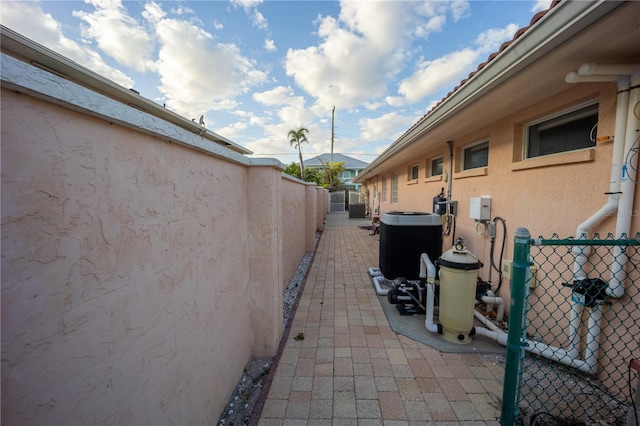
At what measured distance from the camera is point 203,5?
11.5 feet

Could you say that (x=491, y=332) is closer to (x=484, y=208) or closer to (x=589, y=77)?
(x=484, y=208)

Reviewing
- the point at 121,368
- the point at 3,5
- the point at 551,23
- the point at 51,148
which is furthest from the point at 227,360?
the point at 551,23

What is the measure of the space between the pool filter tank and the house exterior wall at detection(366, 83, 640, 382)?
0.89 metres

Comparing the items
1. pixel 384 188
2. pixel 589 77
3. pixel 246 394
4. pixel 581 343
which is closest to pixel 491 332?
pixel 581 343

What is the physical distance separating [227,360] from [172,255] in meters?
1.27

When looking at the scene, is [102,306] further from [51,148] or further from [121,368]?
[51,148]

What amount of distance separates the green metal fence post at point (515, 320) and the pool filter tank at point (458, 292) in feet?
3.17

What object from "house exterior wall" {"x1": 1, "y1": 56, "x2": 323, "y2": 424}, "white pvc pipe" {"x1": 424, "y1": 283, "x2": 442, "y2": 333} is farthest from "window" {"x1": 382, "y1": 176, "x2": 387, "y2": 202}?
"house exterior wall" {"x1": 1, "y1": 56, "x2": 323, "y2": 424}

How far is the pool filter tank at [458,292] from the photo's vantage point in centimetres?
280

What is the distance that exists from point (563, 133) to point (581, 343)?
7.37 feet

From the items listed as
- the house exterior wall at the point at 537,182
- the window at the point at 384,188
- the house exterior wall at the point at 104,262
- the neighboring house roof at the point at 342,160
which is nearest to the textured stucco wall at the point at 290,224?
the house exterior wall at the point at 104,262

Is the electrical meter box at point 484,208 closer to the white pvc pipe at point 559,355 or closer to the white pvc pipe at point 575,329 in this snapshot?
the white pvc pipe at point 575,329

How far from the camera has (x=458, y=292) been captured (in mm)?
2824

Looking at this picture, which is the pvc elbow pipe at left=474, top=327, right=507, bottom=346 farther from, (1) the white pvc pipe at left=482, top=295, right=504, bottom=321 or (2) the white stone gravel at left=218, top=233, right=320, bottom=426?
(2) the white stone gravel at left=218, top=233, right=320, bottom=426
